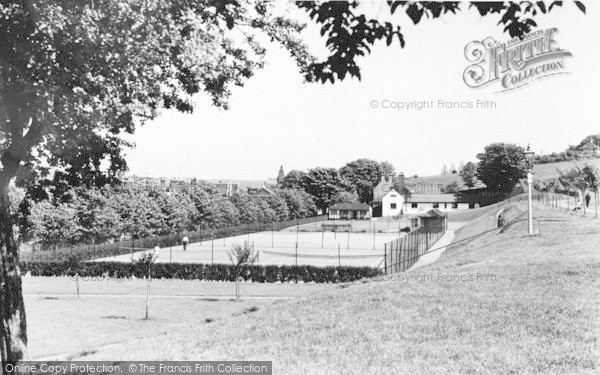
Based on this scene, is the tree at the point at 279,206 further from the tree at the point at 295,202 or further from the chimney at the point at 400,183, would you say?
the chimney at the point at 400,183

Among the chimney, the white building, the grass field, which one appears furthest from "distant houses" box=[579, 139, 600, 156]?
the chimney

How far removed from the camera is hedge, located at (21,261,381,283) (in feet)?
110

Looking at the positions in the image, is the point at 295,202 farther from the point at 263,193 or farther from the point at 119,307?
the point at 119,307

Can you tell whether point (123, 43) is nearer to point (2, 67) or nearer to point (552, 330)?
point (2, 67)

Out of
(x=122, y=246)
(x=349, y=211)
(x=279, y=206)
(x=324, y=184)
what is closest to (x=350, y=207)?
(x=349, y=211)

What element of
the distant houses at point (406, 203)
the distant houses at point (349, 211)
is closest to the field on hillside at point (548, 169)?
the distant houses at point (406, 203)

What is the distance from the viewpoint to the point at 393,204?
4178 inches

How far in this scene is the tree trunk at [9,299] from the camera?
8352 millimetres

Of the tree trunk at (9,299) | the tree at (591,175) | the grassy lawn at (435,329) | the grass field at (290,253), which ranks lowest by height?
the grass field at (290,253)

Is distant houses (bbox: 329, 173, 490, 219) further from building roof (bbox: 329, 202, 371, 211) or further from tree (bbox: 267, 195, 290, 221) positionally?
tree (bbox: 267, 195, 290, 221)

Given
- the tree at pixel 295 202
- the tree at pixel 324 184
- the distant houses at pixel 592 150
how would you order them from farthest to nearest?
1. the tree at pixel 324 184
2. the tree at pixel 295 202
3. the distant houses at pixel 592 150

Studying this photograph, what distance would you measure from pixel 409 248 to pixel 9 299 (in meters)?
29.7

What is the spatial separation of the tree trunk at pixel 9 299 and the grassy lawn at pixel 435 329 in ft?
7.54

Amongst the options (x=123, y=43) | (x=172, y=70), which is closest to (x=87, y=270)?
(x=172, y=70)
